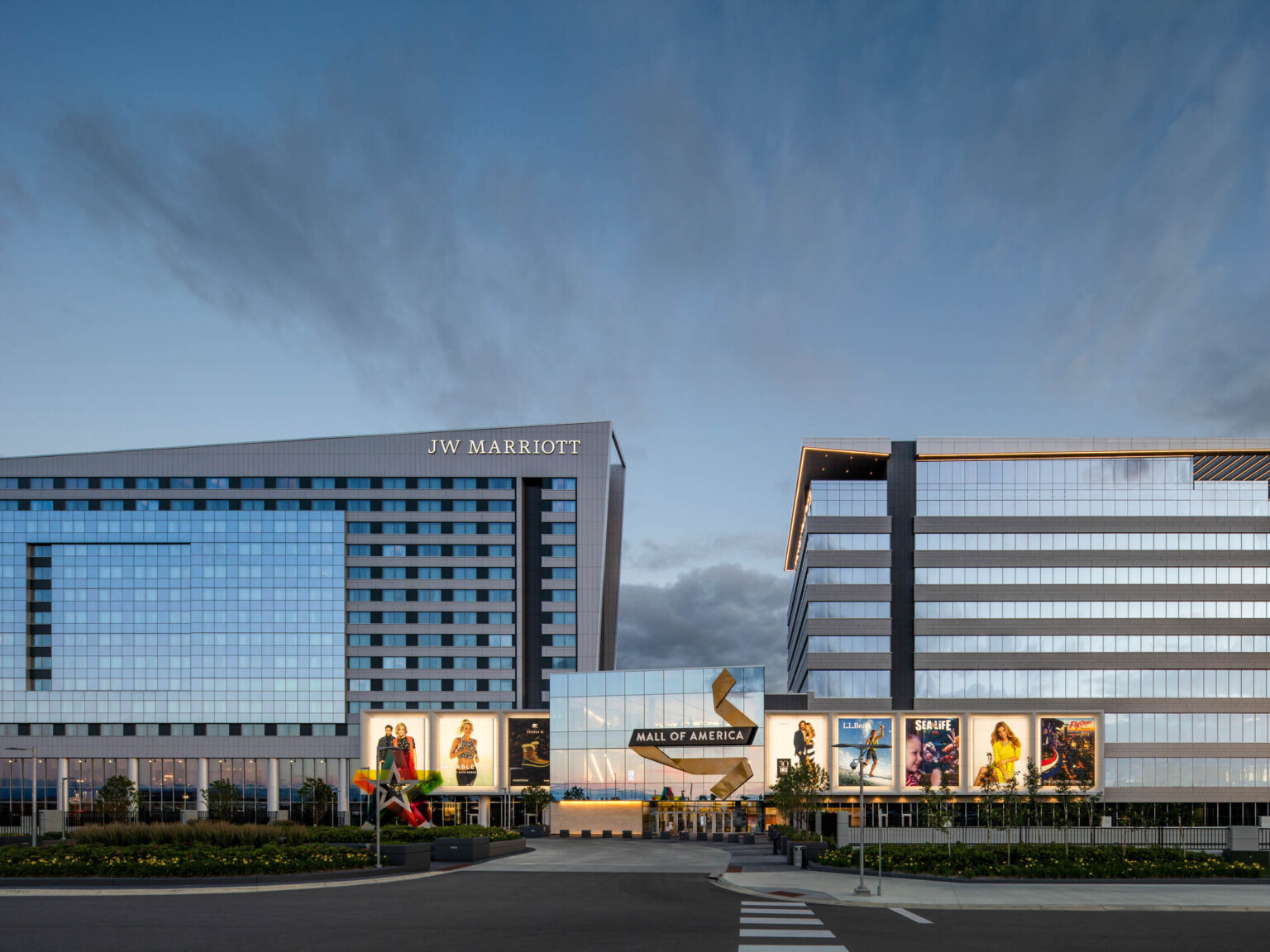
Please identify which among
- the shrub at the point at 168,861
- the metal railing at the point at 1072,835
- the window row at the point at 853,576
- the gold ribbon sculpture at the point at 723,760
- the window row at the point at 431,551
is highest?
the window row at the point at 431,551

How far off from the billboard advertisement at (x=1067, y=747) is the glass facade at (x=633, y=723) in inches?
941

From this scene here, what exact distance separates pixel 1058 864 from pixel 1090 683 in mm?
53844

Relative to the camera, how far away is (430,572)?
113m

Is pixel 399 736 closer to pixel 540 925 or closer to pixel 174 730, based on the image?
pixel 174 730

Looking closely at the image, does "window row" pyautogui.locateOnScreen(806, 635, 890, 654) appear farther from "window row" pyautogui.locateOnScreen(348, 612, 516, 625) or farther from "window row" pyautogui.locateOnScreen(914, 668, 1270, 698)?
"window row" pyautogui.locateOnScreen(348, 612, 516, 625)

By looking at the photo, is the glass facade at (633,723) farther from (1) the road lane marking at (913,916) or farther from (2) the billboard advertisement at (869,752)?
(1) the road lane marking at (913,916)

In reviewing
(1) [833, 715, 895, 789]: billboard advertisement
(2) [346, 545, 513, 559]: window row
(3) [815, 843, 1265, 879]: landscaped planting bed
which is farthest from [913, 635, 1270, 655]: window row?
(2) [346, 545, 513, 559]: window row

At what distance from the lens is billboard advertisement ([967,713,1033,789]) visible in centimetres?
8006

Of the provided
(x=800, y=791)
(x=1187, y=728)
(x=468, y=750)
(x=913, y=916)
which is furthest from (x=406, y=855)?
(x=1187, y=728)

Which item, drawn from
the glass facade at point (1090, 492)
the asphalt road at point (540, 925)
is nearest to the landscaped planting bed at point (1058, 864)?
the asphalt road at point (540, 925)

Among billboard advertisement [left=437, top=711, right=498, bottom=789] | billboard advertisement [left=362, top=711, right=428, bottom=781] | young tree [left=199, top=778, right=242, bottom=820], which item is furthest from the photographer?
young tree [left=199, top=778, right=242, bottom=820]

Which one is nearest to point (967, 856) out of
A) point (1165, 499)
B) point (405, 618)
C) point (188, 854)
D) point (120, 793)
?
point (188, 854)

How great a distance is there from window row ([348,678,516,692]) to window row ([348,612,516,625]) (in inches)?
250

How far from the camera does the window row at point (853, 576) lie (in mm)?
84562
